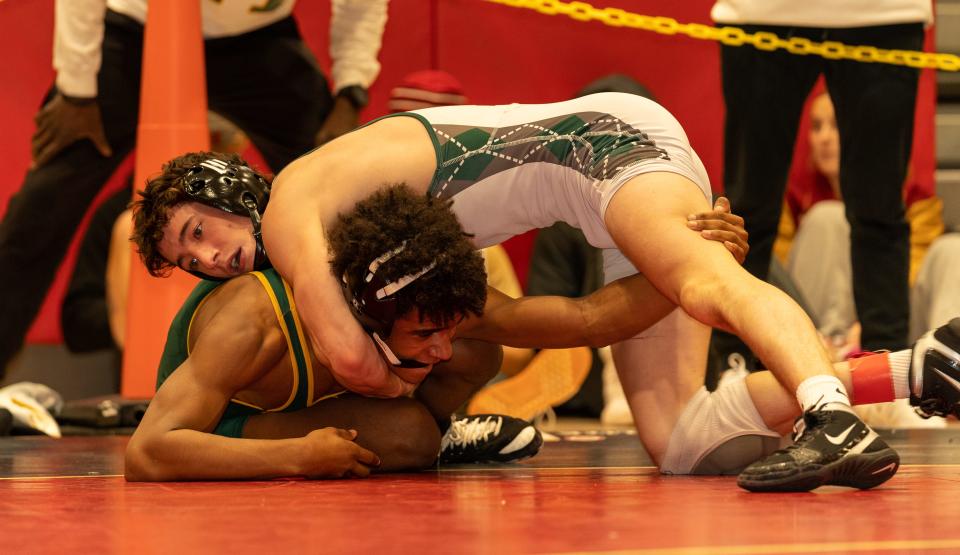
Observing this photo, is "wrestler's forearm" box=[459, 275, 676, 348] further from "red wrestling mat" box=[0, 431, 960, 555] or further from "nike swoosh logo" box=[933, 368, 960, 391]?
"nike swoosh logo" box=[933, 368, 960, 391]

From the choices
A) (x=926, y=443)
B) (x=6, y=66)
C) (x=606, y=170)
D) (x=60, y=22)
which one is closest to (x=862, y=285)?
(x=926, y=443)

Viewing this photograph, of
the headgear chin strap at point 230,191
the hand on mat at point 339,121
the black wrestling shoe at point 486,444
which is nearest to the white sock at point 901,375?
the black wrestling shoe at point 486,444

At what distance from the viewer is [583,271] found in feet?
17.4

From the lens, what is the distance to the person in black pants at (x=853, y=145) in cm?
443

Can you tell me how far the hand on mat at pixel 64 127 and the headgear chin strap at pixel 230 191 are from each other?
→ 2014 mm

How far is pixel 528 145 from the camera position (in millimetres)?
2947

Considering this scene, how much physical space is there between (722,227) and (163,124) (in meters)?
2.60

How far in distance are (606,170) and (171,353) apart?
1049 mm

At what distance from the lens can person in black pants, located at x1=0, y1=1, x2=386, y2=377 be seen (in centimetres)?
499

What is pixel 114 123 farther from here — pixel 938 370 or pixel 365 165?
pixel 938 370

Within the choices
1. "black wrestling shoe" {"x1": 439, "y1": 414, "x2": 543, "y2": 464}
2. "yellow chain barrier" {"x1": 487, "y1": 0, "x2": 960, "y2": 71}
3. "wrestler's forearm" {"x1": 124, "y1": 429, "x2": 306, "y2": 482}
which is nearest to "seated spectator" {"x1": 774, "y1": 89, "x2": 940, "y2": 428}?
"yellow chain barrier" {"x1": 487, "y1": 0, "x2": 960, "y2": 71}

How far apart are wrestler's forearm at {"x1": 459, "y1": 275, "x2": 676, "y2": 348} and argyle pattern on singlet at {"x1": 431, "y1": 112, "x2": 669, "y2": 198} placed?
264 millimetres

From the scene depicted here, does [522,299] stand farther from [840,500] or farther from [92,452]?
[92,452]

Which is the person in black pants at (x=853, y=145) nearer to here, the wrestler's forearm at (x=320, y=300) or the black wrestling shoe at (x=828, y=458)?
the wrestler's forearm at (x=320, y=300)
